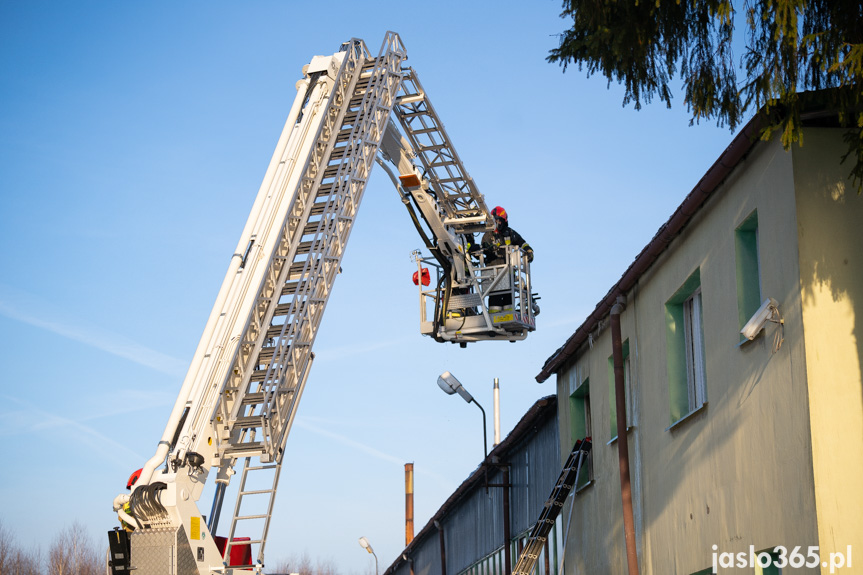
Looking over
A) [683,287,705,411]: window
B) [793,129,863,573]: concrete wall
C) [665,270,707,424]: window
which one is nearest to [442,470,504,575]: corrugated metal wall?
[665,270,707,424]: window

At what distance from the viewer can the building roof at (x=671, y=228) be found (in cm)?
927

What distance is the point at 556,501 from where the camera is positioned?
52.6 feet

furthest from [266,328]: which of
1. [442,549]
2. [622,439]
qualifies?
[442,549]

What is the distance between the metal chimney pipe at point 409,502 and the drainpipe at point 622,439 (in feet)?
102

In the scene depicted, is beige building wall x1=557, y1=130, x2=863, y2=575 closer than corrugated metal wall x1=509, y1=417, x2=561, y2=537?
Yes

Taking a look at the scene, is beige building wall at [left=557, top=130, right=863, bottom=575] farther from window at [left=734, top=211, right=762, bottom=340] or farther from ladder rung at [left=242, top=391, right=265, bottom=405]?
ladder rung at [left=242, top=391, right=265, bottom=405]

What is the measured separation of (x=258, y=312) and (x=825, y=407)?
22.7 feet

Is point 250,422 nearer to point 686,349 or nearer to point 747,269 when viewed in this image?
point 686,349

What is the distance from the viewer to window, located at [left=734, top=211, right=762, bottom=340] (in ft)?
31.9

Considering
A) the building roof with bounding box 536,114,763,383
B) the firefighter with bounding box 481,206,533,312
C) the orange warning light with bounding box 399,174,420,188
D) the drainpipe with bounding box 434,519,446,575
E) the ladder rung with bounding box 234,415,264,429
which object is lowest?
the drainpipe with bounding box 434,519,446,575

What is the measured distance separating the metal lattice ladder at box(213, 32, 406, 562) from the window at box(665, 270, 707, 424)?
177 inches

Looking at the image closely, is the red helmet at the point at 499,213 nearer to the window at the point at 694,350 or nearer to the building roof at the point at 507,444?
the building roof at the point at 507,444

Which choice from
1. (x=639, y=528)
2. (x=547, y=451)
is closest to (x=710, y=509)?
(x=639, y=528)

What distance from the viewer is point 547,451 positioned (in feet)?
61.1
